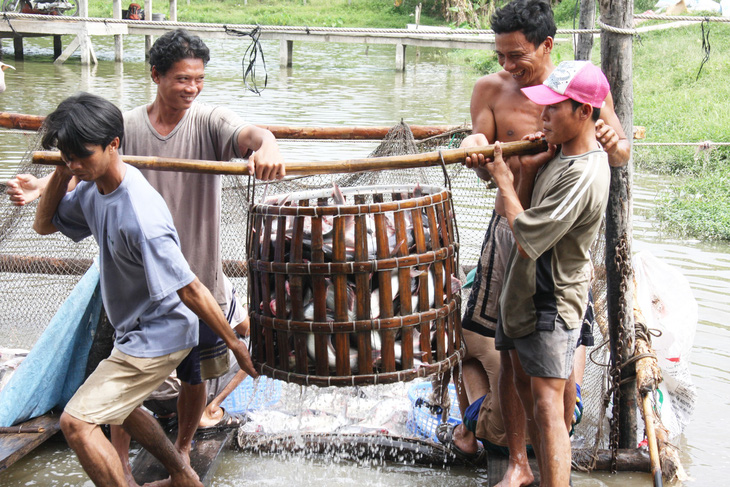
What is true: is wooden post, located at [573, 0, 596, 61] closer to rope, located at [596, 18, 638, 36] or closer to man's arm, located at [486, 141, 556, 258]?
rope, located at [596, 18, 638, 36]

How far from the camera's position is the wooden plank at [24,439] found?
3.52 meters

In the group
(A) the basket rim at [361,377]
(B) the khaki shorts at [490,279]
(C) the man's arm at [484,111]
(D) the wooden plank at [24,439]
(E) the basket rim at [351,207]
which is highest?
(C) the man's arm at [484,111]

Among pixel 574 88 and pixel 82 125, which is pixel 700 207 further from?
pixel 82 125

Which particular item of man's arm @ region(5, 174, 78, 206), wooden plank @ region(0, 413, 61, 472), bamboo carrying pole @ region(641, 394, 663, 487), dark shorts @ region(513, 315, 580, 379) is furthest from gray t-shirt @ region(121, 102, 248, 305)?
bamboo carrying pole @ region(641, 394, 663, 487)

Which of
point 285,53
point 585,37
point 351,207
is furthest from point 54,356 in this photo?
point 285,53

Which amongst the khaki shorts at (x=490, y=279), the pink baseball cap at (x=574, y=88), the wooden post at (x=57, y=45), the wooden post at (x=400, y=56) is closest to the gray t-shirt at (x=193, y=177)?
the khaki shorts at (x=490, y=279)

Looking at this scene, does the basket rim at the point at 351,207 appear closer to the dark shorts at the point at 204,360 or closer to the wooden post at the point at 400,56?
the dark shorts at the point at 204,360

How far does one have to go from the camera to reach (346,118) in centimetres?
1459

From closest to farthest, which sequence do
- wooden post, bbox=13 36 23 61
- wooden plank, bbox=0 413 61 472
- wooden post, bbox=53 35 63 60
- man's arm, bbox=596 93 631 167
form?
man's arm, bbox=596 93 631 167
wooden plank, bbox=0 413 61 472
wooden post, bbox=13 36 23 61
wooden post, bbox=53 35 63 60

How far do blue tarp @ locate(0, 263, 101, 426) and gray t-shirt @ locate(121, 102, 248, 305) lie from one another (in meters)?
0.68

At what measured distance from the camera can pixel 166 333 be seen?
2.96m

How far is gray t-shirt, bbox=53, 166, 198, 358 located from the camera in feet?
9.18

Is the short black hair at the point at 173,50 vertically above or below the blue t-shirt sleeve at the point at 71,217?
above

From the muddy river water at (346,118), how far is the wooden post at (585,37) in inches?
74.4
